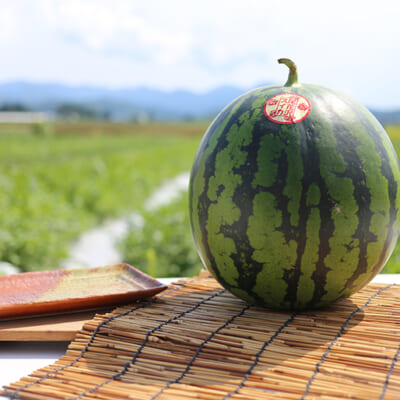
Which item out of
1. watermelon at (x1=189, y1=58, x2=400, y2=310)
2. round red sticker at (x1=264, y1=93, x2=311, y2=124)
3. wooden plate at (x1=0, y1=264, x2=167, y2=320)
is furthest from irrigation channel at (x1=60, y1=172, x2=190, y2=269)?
round red sticker at (x1=264, y1=93, x2=311, y2=124)

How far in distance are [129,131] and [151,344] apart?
52417 millimetres

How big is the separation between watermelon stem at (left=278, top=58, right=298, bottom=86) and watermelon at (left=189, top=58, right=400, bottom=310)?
9cm

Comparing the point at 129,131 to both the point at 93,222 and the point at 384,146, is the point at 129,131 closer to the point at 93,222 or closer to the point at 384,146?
the point at 93,222

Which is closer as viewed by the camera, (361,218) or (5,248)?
(361,218)

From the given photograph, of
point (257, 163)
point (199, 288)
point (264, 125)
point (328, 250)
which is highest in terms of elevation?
point (264, 125)

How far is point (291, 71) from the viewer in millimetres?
2254

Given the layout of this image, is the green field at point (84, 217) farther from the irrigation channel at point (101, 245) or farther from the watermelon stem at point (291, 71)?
the watermelon stem at point (291, 71)

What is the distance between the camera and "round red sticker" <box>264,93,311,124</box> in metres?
2.05

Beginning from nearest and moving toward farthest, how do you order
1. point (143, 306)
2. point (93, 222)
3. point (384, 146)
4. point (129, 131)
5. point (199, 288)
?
1. point (384, 146)
2. point (143, 306)
3. point (199, 288)
4. point (93, 222)
5. point (129, 131)

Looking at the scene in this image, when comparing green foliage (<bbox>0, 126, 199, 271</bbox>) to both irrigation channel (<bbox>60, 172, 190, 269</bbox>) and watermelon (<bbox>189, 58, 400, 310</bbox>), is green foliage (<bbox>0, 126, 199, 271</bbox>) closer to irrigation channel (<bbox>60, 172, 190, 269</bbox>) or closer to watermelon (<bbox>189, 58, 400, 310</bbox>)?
irrigation channel (<bbox>60, 172, 190, 269</bbox>)

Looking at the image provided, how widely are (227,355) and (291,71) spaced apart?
4.03 ft

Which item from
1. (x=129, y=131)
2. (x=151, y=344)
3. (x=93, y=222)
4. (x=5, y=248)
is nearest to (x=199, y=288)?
(x=151, y=344)

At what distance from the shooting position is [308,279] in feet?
6.72

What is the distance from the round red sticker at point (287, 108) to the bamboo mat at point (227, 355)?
83cm
